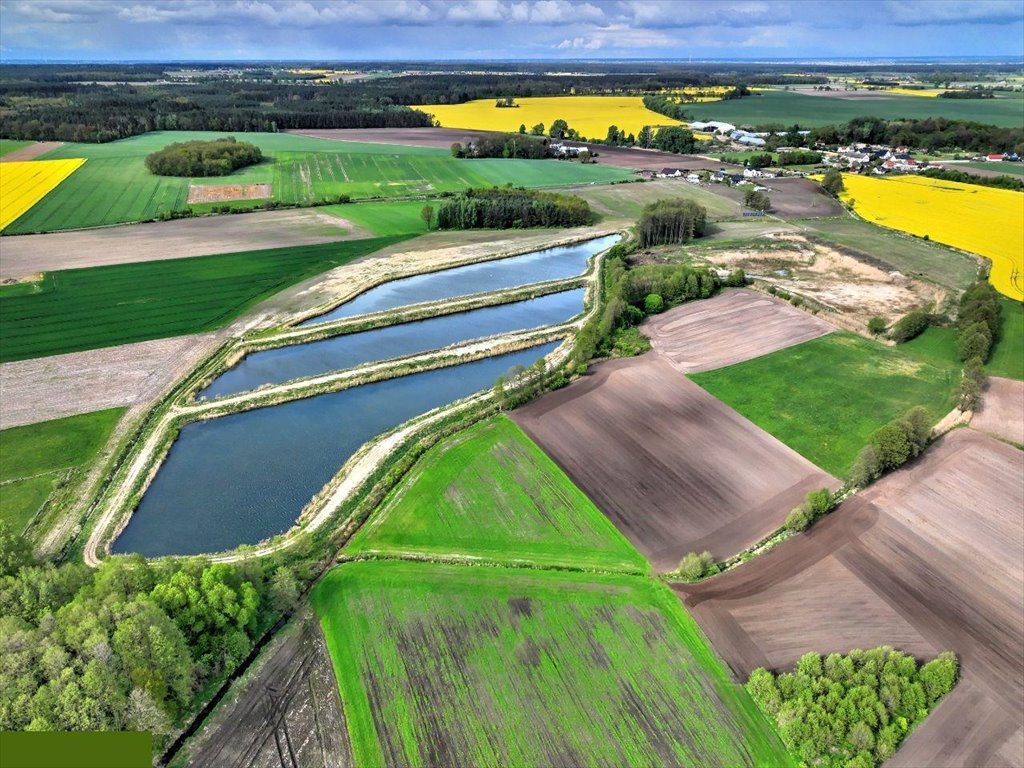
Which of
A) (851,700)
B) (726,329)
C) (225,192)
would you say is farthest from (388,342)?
(225,192)

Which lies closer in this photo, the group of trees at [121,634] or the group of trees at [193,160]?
the group of trees at [121,634]

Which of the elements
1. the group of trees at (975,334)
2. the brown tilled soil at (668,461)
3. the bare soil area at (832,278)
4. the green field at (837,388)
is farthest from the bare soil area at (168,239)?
the group of trees at (975,334)

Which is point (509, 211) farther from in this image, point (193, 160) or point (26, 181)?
point (26, 181)

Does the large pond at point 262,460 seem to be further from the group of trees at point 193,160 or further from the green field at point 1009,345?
the group of trees at point 193,160

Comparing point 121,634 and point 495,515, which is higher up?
point 121,634

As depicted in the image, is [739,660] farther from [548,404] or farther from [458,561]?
[548,404]
